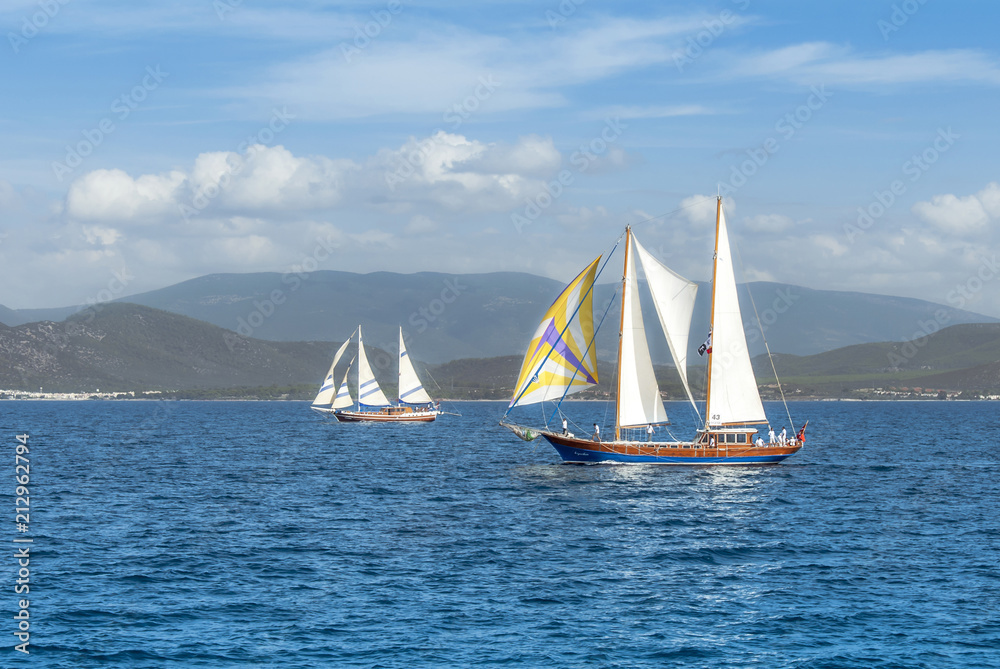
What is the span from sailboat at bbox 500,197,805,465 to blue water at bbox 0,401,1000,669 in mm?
2209

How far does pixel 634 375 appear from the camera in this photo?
75750 millimetres

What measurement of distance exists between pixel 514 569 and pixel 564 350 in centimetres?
3392

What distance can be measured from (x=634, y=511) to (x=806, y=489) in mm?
17893

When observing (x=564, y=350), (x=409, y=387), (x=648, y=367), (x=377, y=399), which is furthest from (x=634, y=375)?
(x=377, y=399)

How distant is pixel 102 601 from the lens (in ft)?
115

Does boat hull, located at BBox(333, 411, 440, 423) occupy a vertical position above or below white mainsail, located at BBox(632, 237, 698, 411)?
below

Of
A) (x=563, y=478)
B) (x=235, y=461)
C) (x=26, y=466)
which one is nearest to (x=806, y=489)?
(x=563, y=478)

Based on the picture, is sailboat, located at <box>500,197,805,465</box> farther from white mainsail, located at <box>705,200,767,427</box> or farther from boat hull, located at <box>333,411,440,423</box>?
boat hull, located at <box>333,411,440,423</box>

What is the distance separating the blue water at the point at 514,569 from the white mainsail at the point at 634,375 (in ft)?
16.6

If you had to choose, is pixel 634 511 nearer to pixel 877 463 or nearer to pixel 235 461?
pixel 877 463

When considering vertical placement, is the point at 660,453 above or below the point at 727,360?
below

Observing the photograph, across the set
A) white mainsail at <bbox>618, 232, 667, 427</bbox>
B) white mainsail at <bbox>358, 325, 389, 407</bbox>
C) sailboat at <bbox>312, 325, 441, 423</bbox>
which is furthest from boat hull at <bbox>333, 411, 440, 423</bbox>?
white mainsail at <bbox>618, 232, 667, 427</bbox>

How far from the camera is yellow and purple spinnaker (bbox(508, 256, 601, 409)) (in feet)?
238

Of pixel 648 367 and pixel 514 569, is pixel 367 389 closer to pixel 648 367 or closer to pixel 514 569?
pixel 648 367
